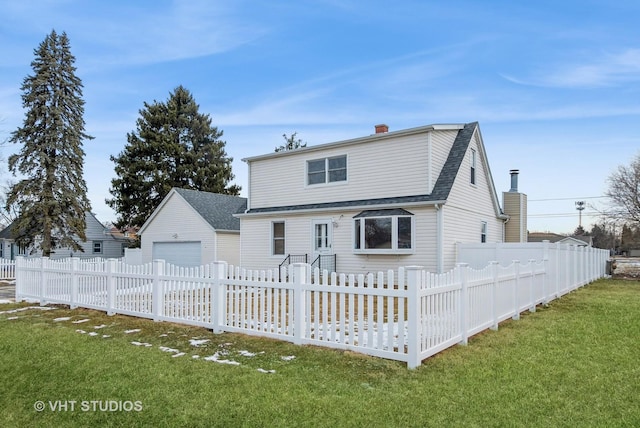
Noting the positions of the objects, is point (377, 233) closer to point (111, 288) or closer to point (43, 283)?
point (111, 288)

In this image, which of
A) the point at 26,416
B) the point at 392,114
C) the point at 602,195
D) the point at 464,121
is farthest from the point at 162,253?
the point at 602,195

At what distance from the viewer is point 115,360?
568 centimetres

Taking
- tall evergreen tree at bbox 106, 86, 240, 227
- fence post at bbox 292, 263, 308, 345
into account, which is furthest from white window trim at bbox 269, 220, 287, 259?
tall evergreen tree at bbox 106, 86, 240, 227

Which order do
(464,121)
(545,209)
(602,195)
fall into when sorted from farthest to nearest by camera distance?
(545,209) < (602,195) < (464,121)

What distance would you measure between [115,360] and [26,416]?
1.66 metres

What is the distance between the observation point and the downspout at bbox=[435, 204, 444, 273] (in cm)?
1413

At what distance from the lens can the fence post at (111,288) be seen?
9.45 metres

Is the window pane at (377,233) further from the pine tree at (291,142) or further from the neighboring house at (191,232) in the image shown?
the pine tree at (291,142)

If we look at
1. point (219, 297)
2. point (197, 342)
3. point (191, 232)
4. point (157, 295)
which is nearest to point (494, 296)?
point (219, 297)

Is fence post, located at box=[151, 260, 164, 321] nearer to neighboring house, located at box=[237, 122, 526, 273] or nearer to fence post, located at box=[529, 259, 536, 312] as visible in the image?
fence post, located at box=[529, 259, 536, 312]

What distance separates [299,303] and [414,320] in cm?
186

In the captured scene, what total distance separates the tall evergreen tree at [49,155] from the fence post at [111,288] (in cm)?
1941

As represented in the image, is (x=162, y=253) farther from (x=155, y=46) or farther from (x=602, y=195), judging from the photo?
(x=602, y=195)

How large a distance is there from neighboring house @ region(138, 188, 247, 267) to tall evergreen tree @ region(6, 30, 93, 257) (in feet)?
21.1
